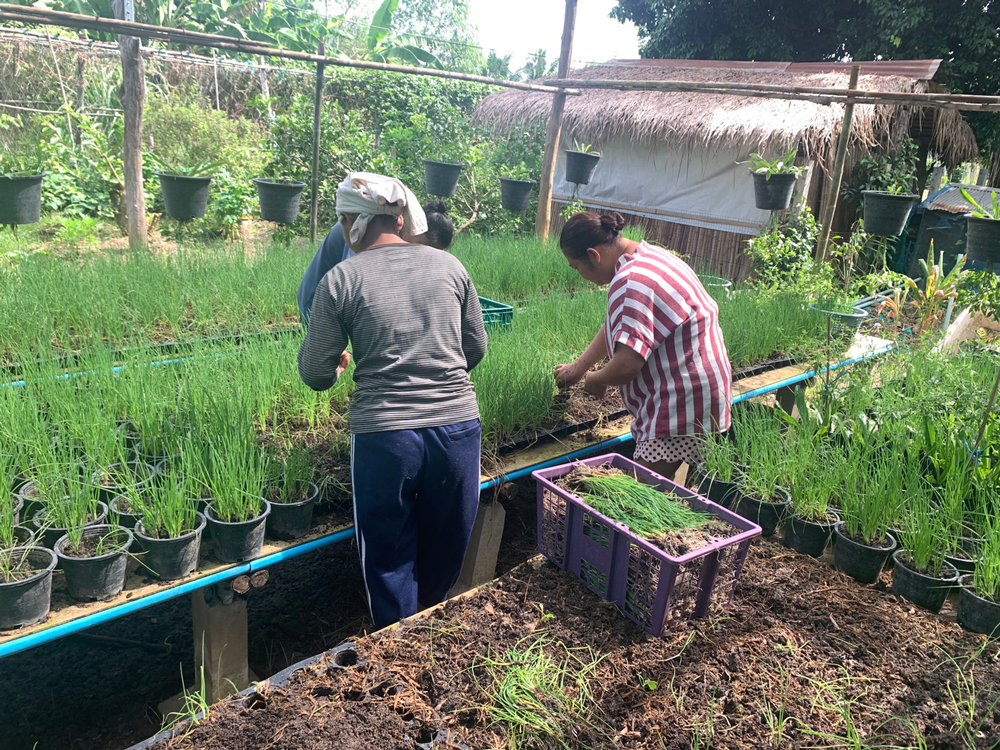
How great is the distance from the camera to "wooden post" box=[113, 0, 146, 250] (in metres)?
4.48

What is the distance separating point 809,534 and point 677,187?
8640 mm

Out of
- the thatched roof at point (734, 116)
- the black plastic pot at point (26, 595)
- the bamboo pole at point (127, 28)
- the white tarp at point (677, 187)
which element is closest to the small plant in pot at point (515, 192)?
the bamboo pole at point (127, 28)

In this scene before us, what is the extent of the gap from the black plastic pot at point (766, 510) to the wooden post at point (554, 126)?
480 centimetres

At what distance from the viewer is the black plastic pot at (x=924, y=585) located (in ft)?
7.13

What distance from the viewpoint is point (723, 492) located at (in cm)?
275

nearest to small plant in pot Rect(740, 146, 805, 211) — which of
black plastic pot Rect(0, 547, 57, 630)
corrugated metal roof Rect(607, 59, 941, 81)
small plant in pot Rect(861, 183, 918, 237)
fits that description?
small plant in pot Rect(861, 183, 918, 237)

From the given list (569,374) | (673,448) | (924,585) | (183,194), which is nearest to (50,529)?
(569,374)

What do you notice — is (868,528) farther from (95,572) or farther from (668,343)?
(95,572)

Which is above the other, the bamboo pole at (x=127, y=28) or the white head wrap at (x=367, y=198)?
the bamboo pole at (x=127, y=28)

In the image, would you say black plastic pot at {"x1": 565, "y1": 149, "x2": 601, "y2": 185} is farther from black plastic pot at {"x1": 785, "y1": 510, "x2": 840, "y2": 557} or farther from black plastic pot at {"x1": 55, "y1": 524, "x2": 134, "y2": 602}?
black plastic pot at {"x1": 55, "y1": 524, "x2": 134, "y2": 602}

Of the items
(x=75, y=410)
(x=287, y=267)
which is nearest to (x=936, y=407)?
(x=75, y=410)

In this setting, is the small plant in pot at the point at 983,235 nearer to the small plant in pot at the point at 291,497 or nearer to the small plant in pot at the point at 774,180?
the small plant in pot at the point at 774,180

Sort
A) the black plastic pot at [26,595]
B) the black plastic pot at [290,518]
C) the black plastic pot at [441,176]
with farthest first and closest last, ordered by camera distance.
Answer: the black plastic pot at [441,176], the black plastic pot at [290,518], the black plastic pot at [26,595]

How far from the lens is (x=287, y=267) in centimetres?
470
